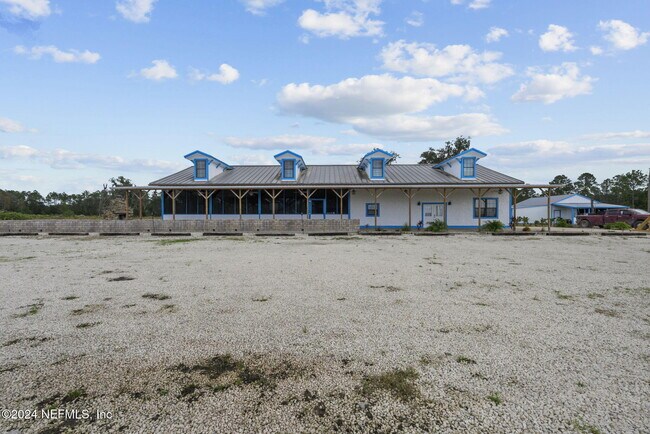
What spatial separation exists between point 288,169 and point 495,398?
20738 millimetres

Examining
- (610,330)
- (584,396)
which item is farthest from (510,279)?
(584,396)

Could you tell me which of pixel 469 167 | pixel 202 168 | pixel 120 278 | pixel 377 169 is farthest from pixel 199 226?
pixel 469 167

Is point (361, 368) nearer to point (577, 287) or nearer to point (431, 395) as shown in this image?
point (431, 395)

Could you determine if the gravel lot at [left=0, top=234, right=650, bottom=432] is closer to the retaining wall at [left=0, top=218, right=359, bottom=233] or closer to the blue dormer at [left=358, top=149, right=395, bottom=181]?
the retaining wall at [left=0, top=218, right=359, bottom=233]

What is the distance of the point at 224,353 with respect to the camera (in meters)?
3.32

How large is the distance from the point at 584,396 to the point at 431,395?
3.99 feet

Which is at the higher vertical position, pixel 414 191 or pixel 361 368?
pixel 414 191

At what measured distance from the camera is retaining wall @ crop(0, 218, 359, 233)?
59.4 ft

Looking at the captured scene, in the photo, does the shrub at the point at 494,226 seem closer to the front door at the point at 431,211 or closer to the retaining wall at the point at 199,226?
the front door at the point at 431,211

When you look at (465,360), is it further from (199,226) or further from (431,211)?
(431,211)

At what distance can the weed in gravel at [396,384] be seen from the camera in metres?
2.60

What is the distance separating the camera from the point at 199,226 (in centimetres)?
1838

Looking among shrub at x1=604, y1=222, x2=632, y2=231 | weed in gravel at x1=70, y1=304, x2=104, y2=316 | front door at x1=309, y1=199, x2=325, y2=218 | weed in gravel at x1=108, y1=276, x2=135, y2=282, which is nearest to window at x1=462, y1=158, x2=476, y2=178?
front door at x1=309, y1=199, x2=325, y2=218

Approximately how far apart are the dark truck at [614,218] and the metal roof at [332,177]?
33.1 ft
